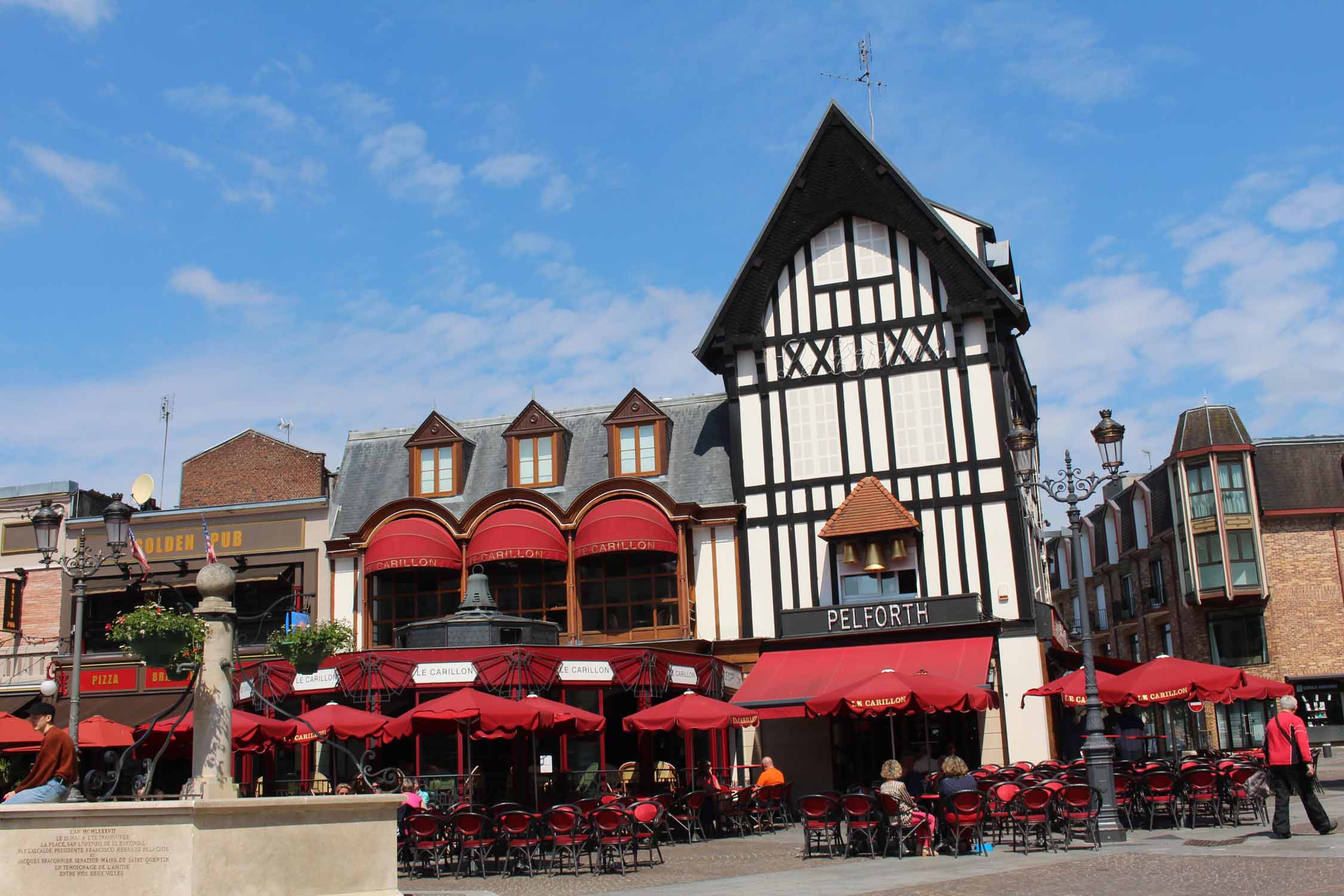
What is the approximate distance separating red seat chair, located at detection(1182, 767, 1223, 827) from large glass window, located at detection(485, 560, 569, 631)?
16.3 meters

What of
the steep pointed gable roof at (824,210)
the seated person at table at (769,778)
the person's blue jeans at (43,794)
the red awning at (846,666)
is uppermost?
the steep pointed gable roof at (824,210)

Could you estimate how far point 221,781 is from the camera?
11641 millimetres

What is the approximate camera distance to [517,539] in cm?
3016

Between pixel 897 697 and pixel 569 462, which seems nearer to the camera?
pixel 897 697

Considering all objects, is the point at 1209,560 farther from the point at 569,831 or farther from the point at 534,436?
the point at 569,831

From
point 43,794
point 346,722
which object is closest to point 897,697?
point 346,722

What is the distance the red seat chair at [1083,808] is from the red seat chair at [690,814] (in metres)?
6.33

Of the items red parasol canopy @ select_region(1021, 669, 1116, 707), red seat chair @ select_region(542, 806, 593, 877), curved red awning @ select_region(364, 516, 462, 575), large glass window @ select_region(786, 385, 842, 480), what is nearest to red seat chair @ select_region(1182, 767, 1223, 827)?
red parasol canopy @ select_region(1021, 669, 1116, 707)

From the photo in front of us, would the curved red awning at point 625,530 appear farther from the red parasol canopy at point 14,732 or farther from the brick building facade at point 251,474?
the red parasol canopy at point 14,732

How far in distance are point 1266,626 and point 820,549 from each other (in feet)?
74.9

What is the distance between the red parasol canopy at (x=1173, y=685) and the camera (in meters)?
20.9

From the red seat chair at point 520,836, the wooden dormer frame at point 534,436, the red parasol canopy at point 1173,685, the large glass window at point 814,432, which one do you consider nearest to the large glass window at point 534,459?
the wooden dormer frame at point 534,436

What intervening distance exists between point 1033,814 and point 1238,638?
32424 mm

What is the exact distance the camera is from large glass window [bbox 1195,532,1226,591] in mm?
45000
